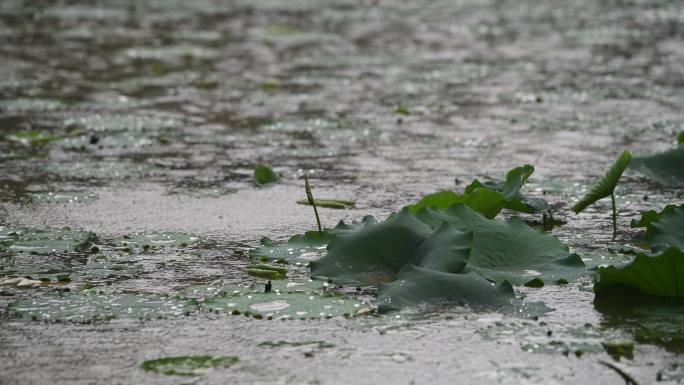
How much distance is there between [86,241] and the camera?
10.5 ft

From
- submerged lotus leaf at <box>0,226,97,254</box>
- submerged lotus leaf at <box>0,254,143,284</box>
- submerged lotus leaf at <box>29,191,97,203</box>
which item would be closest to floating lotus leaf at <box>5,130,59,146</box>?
submerged lotus leaf at <box>29,191,97,203</box>

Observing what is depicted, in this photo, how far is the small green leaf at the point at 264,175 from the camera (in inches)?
164

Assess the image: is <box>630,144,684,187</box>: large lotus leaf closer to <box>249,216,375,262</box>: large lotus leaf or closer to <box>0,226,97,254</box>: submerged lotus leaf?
<box>249,216,375,262</box>: large lotus leaf

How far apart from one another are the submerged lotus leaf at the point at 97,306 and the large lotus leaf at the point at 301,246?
1.43 ft

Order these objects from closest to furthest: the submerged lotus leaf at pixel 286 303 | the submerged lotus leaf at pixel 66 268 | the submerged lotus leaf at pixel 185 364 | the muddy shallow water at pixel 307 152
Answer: the submerged lotus leaf at pixel 185 364, the muddy shallow water at pixel 307 152, the submerged lotus leaf at pixel 286 303, the submerged lotus leaf at pixel 66 268

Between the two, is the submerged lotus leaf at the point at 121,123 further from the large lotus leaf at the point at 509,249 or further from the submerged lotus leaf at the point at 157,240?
the large lotus leaf at the point at 509,249

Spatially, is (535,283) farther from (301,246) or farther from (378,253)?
(301,246)

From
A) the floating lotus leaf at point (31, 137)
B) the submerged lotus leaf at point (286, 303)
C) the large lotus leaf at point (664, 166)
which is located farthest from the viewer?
the floating lotus leaf at point (31, 137)

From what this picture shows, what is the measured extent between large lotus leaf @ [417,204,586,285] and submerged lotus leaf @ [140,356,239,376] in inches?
29.9

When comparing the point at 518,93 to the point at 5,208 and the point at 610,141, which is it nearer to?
the point at 610,141

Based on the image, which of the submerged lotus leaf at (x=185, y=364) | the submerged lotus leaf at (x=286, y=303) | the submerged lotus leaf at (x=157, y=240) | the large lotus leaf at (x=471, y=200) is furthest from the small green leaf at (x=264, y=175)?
the submerged lotus leaf at (x=185, y=364)

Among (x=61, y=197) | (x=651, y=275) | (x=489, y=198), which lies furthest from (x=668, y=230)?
(x=61, y=197)

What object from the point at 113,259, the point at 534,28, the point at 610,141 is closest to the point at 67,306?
the point at 113,259

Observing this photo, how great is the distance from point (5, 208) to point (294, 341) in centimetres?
169
